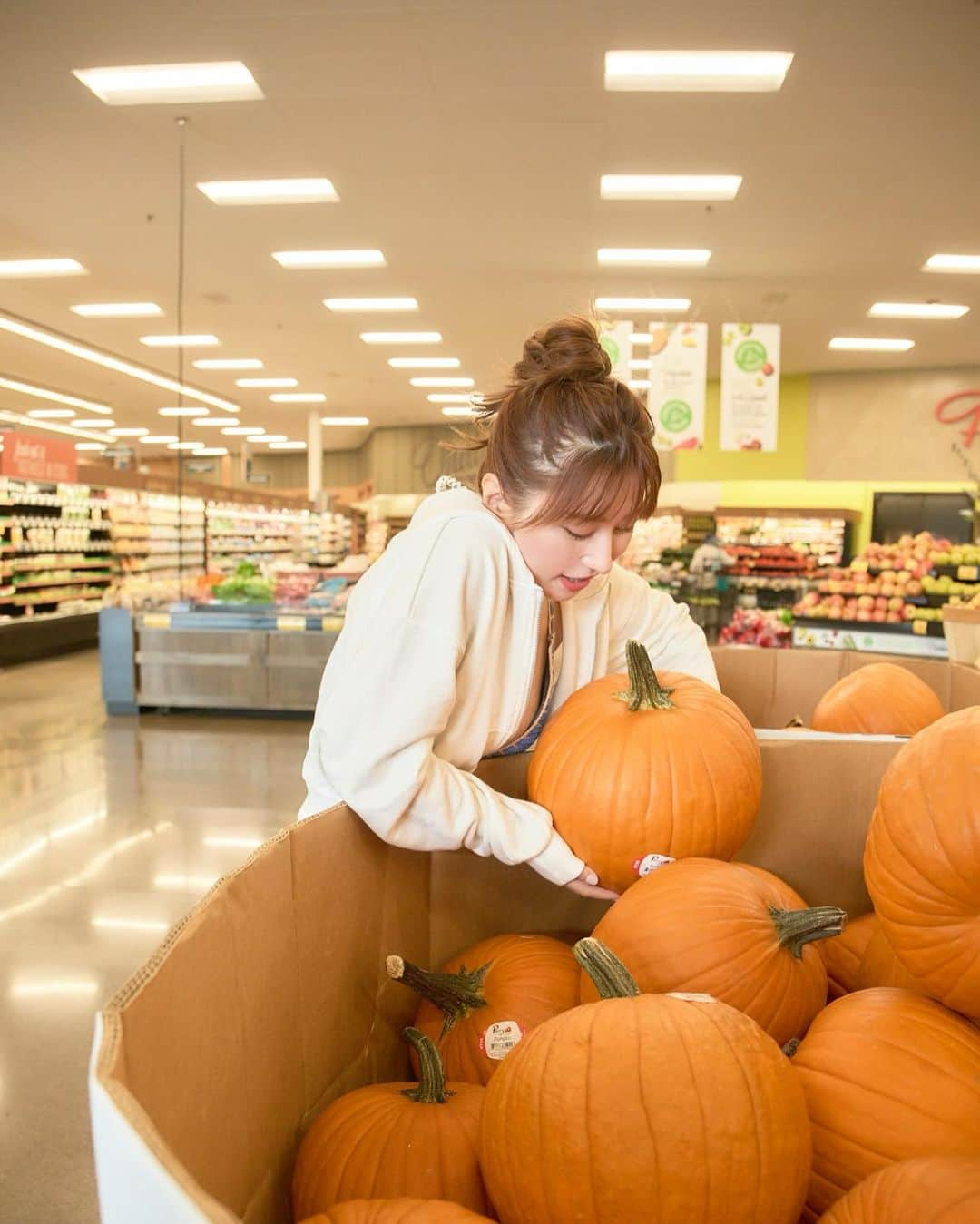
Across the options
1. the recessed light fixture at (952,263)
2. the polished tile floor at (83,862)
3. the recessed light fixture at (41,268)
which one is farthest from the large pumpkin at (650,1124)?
the recessed light fixture at (41,268)

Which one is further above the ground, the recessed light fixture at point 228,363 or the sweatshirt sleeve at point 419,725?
the recessed light fixture at point 228,363

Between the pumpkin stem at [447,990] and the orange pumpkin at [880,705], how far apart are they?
44.1 inches

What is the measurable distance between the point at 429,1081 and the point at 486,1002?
15 centimetres

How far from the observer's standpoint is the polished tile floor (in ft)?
6.97

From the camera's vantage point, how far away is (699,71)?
5.22m

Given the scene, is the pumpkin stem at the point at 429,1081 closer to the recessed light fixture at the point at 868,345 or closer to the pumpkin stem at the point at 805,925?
the pumpkin stem at the point at 805,925

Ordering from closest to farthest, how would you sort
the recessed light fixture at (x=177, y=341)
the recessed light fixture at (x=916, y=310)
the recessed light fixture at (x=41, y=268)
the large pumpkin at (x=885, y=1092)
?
1. the large pumpkin at (x=885, y=1092)
2. the recessed light fixture at (x=41, y=268)
3. the recessed light fixture at (x=916, y=310)
4. the recessed light fixture at (x=177, y=341)

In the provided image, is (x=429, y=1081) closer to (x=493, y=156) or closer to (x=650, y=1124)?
(x=650, y=1124)

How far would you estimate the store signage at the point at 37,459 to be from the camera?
10.8m

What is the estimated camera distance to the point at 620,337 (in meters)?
8.61

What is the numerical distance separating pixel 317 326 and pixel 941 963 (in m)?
11.4

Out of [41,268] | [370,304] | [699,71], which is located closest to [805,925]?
[699,71]

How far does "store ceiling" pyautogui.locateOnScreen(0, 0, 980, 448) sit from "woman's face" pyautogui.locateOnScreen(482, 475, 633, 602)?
308 millimetres

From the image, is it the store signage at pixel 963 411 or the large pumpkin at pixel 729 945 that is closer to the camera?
the large pumpkin at pixel 729 945
